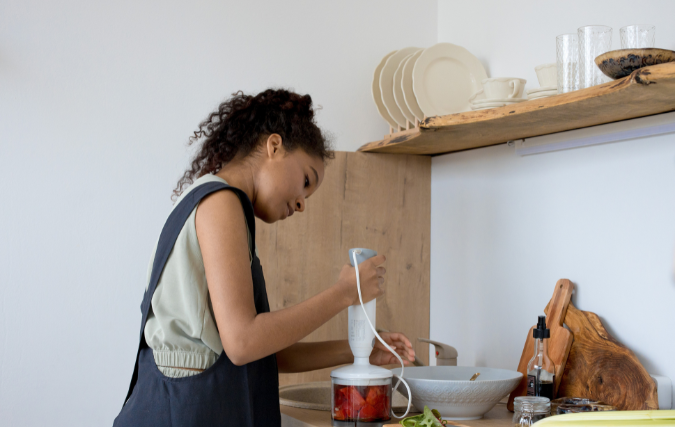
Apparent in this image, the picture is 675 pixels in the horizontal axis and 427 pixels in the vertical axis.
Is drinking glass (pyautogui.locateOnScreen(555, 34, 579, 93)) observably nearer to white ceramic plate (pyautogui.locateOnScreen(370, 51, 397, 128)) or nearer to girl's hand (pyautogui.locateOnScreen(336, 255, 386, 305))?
girl's hand (pyautogui.locateOnScreen(336, 255, 386, 305))

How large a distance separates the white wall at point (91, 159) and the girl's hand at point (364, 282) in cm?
66

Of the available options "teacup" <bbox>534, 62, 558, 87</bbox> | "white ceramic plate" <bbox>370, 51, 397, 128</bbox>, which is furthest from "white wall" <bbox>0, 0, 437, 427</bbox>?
"teacup" <bbox>534, 62, 558, 87</bbox>

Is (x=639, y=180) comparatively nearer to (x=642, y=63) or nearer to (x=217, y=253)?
(x=642, y=63)

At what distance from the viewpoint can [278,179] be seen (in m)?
1.16

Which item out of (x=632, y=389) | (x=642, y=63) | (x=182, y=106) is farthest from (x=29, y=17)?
(x=632, y=389)

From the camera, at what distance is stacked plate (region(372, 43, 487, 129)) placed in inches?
66.1

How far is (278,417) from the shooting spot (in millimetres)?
1172

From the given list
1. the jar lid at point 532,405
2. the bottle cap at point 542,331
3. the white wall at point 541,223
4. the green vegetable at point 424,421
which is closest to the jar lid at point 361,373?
the green vegetable at point 424,421

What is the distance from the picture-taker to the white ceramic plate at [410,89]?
5.52 feet

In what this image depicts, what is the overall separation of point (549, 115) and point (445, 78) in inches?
19.9

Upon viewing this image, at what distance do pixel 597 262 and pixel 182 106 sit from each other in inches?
41.9

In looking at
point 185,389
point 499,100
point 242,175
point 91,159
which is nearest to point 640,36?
point 499,100

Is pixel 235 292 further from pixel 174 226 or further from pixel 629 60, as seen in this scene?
pixel 629 60

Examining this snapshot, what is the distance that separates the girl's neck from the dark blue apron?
11 centimetres
